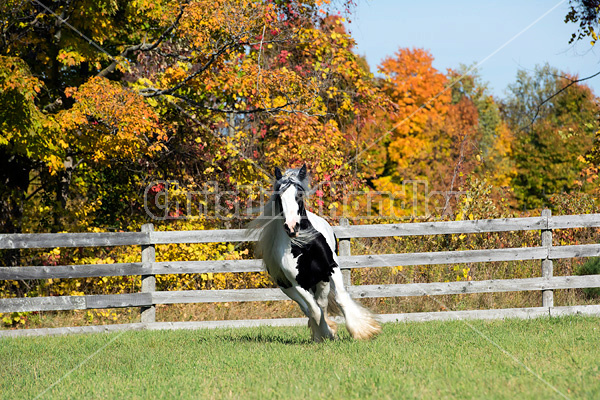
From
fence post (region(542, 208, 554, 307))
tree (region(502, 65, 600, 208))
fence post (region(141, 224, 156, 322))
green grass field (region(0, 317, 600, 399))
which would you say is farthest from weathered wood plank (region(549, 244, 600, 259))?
tree (region(502, 65, 600, 208))

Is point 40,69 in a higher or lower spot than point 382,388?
higher

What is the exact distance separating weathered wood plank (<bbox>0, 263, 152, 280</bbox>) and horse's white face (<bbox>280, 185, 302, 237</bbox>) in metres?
4.01

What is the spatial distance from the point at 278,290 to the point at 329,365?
407 centimetres

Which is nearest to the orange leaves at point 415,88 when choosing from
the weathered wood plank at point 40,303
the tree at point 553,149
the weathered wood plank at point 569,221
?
the tree at point 553,149

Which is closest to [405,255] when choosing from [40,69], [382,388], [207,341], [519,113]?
[207,341]

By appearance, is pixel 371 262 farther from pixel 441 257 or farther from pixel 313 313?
pixel 313 313

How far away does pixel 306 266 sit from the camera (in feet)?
22.7

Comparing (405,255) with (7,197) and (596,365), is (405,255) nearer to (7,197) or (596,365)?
(596,365)

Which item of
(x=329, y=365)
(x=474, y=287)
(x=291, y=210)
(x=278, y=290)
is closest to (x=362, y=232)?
(x=278, y=290)

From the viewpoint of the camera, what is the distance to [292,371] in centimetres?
535

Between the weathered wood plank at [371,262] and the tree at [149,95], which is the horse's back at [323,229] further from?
the tree at [149,95]

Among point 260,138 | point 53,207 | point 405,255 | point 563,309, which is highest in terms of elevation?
point 260,138

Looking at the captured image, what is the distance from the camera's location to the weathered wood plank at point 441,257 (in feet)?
31.2

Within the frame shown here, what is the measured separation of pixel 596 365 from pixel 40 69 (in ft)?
38.0
